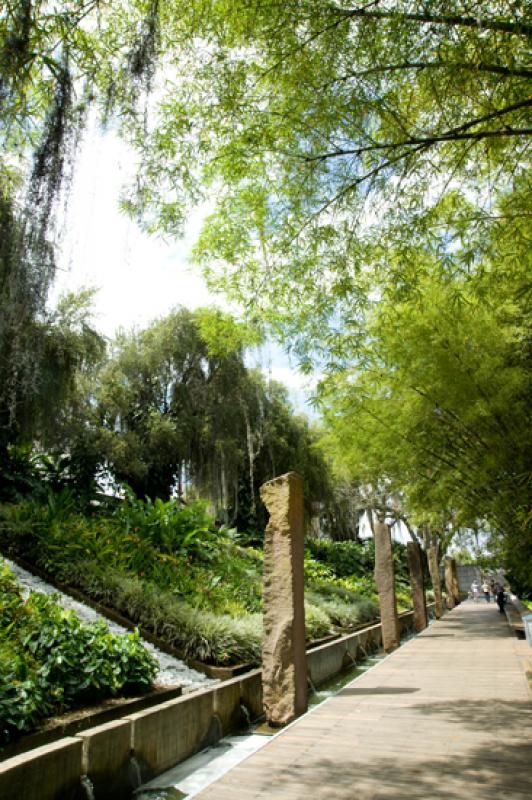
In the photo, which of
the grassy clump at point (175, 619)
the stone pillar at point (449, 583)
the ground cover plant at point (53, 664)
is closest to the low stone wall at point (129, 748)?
the ground cover plant at point (53, 664)

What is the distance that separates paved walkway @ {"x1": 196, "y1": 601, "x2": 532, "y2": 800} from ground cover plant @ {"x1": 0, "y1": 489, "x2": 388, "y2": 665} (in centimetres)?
170

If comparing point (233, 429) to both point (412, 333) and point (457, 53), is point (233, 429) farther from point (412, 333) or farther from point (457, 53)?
point (457, 53)

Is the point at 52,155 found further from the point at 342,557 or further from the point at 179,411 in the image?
the point at 342,557

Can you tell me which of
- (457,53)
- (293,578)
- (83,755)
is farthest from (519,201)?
(83,755)

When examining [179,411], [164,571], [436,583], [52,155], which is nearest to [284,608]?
[164,571]

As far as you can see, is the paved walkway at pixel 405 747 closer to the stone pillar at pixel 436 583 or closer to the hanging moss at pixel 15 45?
the hanging moss at pixel 15 45

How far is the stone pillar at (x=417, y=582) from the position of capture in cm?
1277

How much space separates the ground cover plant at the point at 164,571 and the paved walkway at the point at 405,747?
5.57 feet

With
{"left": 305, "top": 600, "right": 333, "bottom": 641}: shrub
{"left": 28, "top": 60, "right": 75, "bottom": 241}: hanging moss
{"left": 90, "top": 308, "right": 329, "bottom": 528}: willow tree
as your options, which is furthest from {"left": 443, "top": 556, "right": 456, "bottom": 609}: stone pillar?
{"left": 28, "top": 60, "right": 75, "bottom": 241}: hanging moss

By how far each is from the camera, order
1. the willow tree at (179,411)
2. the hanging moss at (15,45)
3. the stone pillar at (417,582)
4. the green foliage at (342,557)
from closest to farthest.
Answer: the hanging moss at (15,45) < the stone pillar at (417,582) < the willow tree at (179,411) < the green foliage at (342,557)

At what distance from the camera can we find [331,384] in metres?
7.84

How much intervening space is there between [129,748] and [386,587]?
21.9 ft

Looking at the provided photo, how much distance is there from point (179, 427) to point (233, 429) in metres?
1.49

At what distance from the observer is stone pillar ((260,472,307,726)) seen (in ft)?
15.9
